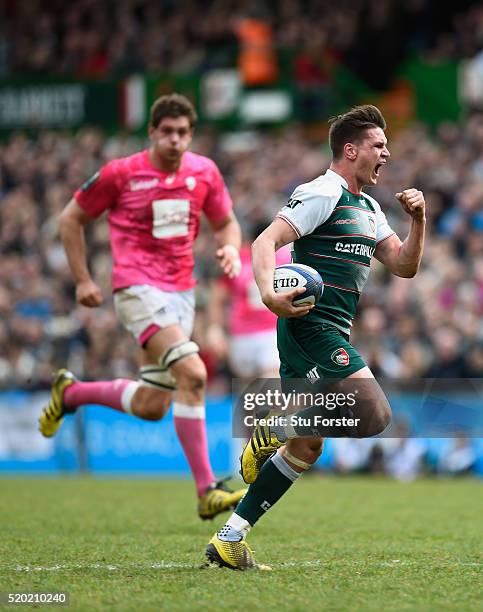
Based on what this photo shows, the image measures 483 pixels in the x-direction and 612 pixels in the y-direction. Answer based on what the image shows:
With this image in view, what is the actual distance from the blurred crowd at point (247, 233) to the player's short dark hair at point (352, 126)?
768cm

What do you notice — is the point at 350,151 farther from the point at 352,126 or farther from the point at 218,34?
the point at 218,34

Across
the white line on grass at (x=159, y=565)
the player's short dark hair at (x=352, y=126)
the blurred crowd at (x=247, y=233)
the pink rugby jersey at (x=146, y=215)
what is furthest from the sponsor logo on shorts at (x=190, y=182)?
the blurred crowd at (x=247, y=233)

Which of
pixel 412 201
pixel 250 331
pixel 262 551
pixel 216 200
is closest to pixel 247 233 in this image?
pixel 250 331

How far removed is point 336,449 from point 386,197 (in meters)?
3.77

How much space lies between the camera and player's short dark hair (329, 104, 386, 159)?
20.7 feet

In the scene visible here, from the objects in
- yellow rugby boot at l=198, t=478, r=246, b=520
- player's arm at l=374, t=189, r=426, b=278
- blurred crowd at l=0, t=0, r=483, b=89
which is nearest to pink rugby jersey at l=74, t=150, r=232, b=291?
yellow rugby boot at l=198, t=478, r=246, b=520

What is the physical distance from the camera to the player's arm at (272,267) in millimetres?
5691

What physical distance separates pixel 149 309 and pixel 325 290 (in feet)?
7.77

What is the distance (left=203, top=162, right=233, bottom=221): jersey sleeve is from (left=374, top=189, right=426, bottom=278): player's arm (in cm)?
231

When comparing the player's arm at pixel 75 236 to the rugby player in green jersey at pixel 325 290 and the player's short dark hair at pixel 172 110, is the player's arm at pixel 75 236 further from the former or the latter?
the rugby player in green jersey at pixel 325 290

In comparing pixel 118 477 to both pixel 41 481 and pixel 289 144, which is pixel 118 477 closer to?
pixel 41 481

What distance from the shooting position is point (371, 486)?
12.6 metres

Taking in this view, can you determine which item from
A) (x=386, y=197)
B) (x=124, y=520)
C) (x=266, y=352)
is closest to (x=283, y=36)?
(x=386, y=197)

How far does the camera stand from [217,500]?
7840 mm
